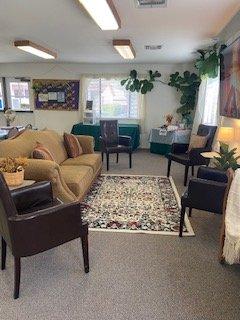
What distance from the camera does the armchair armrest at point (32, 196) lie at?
2.13 meters

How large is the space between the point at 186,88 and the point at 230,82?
10.1 ft

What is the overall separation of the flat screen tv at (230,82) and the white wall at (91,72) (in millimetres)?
3155

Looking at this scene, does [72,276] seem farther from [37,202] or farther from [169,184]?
[169,184]

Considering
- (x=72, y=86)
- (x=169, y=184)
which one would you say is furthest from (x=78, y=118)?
(x=169, y=184)

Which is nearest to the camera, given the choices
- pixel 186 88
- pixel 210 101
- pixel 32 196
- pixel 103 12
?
pixel 32 196

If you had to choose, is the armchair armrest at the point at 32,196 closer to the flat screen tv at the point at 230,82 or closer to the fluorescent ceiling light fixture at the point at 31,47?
the flat screen tv at the point at 230,82

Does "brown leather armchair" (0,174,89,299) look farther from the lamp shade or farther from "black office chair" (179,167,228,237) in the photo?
the lamp shade

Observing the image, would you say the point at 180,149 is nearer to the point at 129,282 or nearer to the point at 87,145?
the point at 87,145

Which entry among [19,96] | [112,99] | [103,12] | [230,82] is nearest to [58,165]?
[103,12]

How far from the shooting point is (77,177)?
3057 mm

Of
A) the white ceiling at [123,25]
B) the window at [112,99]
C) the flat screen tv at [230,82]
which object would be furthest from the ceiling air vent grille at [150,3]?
the window at [112,99]

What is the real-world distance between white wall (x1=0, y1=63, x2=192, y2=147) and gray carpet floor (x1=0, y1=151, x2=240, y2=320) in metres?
4.92

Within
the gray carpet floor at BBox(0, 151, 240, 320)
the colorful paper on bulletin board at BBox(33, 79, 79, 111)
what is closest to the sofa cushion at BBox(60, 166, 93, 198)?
the gray carpet floor at BBox(0, 151, 240, 320)

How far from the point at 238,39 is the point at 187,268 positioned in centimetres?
256
